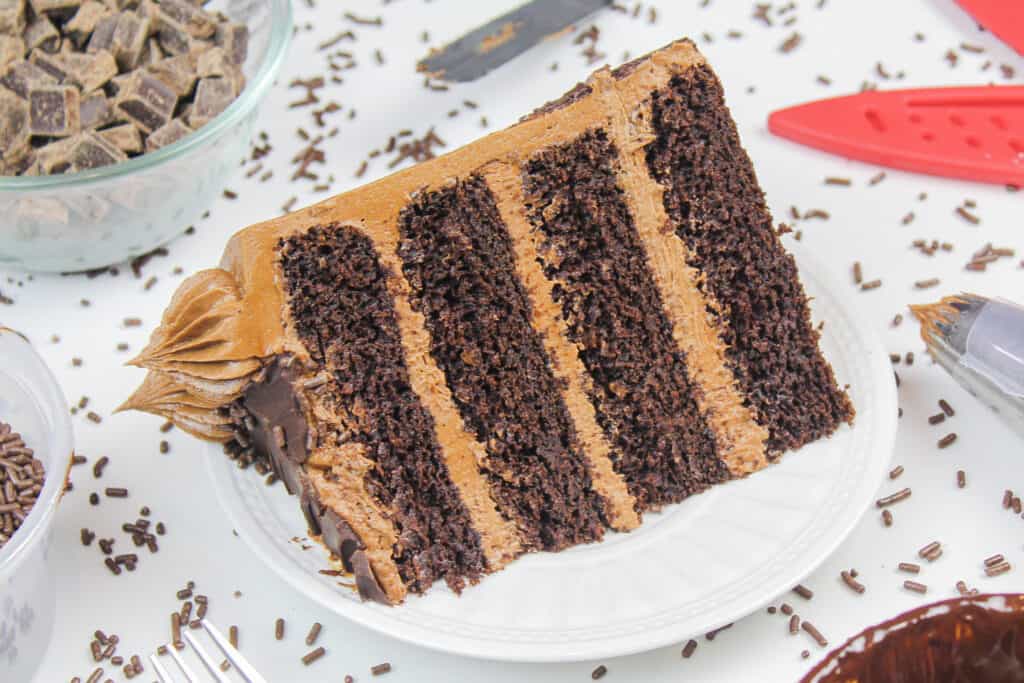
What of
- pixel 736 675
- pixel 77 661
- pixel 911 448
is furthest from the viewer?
pixel 911 448

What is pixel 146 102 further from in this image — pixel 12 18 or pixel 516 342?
pixel 516 342

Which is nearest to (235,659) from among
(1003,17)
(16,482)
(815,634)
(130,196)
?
(16,482)

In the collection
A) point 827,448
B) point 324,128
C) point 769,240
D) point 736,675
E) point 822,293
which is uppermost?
point 324,128

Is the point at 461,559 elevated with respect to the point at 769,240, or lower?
lower

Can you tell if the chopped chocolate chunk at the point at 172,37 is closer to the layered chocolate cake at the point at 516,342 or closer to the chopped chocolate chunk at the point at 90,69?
the chopped chocolate chunk at the point at 90,69

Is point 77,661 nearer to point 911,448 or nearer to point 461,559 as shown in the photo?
point 461,559

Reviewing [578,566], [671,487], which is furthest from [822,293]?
[578,566]
